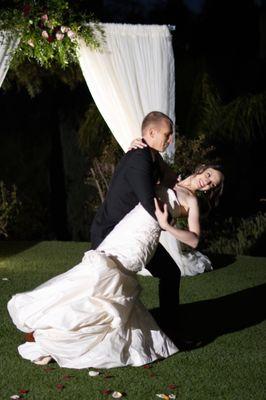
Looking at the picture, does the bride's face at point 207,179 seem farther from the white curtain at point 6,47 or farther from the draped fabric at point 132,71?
the white curtain at point 6,47

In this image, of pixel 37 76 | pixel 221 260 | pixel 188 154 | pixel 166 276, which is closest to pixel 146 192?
pixel 166 276

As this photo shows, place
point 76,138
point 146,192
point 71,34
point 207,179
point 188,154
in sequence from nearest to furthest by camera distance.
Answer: point 146,192, point 207,179, point 71,34, point 188,154, point 76,138

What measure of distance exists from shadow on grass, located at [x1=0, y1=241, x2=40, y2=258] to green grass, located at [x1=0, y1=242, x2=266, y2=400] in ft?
3.69

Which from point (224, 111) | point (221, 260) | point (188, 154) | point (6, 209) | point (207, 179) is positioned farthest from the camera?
point (224, 111)

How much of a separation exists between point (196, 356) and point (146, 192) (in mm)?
1042

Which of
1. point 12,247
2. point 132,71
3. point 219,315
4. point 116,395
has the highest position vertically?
point 132,71

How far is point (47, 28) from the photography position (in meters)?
6.89

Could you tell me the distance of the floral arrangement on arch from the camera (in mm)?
6793

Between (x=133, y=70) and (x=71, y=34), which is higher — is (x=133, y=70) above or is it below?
below

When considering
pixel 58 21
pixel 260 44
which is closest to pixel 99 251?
pixel 58 21

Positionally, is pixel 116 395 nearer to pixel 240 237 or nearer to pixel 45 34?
pixel 45 34

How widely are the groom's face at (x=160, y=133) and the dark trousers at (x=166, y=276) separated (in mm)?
616

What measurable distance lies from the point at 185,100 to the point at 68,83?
1.58 metres

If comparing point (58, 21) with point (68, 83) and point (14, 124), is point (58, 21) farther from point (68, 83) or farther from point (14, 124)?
point (14, 124)
